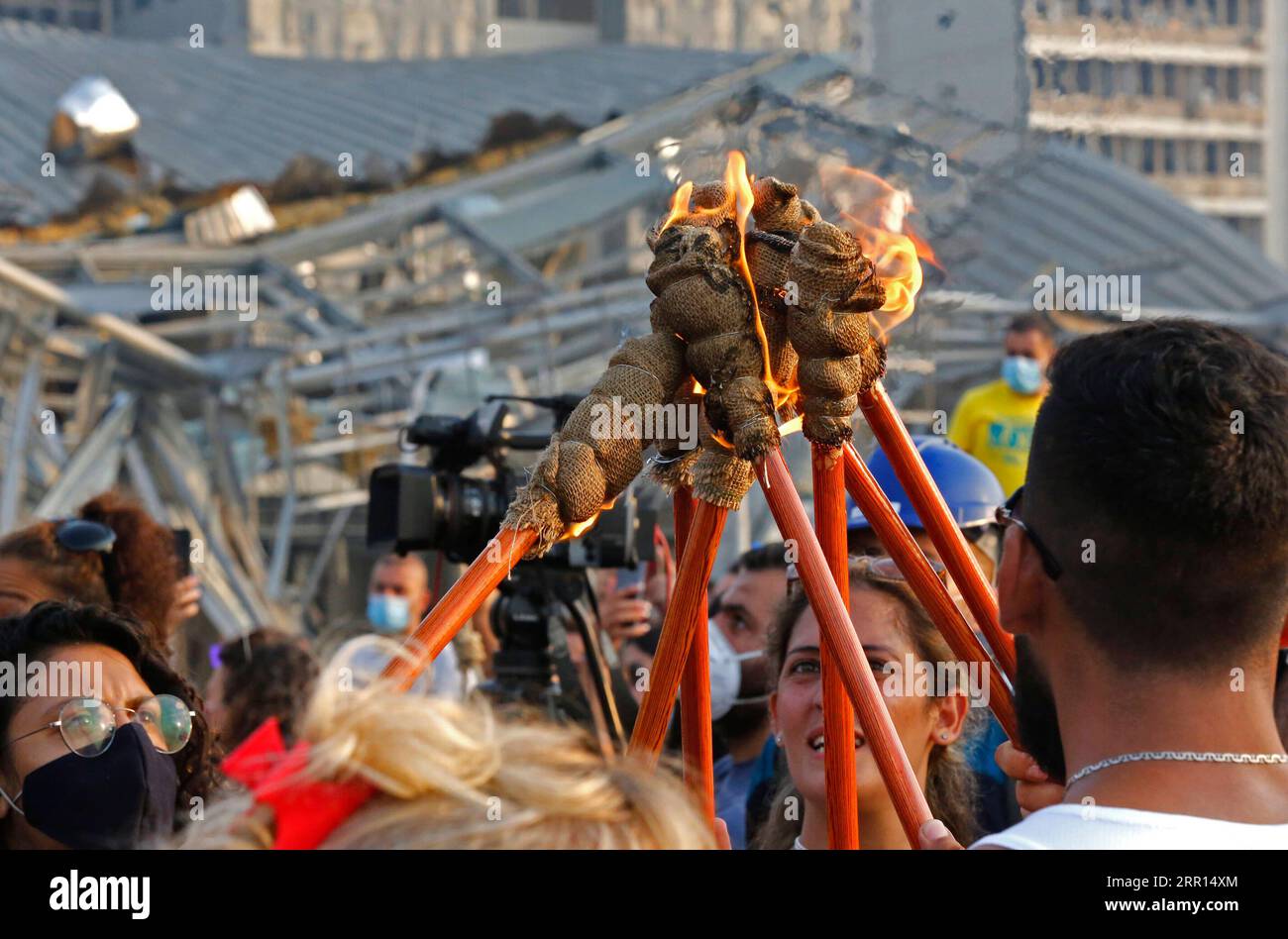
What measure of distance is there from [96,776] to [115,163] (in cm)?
1651

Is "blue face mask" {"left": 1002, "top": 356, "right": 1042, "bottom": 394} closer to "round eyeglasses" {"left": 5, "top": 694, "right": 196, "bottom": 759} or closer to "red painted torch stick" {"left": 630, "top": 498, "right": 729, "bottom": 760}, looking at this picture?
"round eyeglasses" {"left": 5, "top": 694, "right": 196, "bottom": 759}

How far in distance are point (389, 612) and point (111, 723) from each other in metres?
3.32

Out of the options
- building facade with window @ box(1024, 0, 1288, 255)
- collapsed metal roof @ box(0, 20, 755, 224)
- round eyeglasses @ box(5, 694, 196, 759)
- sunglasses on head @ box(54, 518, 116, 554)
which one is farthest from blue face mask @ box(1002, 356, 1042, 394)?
building facade with window @ box(1024, 0, 1288, 255)

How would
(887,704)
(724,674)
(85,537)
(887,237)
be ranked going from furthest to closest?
(724,674) → (85,537) → (887,704) → (887,237)

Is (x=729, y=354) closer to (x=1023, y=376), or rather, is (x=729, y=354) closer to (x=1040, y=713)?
(x=1040, y=713)

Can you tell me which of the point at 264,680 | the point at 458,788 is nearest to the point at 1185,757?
the point at 458,788

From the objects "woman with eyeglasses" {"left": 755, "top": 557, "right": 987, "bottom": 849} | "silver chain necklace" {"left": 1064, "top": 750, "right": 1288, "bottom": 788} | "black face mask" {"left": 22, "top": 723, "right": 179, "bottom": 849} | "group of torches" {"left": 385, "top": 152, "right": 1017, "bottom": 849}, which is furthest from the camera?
"woman with eyeglasses" {"left": 755, "top": 557, "right": 987, "bottom": 849}

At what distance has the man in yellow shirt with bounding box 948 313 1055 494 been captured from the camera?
5723 millimetres

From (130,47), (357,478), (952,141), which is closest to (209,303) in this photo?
(357,478)

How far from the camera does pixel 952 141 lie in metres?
15.6

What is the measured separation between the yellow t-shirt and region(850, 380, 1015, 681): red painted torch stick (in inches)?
131

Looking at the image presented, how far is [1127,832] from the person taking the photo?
5.38 feet

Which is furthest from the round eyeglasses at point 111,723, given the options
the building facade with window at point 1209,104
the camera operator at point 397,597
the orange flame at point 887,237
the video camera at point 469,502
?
the building facade with window at point 1209,104

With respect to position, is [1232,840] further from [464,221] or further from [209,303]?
[464,221]
